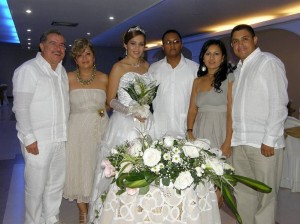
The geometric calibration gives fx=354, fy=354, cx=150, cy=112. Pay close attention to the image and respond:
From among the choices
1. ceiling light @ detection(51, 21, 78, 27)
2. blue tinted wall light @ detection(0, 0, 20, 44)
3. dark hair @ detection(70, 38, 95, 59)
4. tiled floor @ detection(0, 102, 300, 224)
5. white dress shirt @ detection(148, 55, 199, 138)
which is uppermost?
blue tinted wall light @ detection(0, 0, 20, 44)

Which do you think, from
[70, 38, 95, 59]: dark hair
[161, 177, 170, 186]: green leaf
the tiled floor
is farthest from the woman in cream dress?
[161, 177, 170, 186]: green leaf

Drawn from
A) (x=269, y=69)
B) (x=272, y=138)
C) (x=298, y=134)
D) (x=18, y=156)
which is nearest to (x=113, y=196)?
(x=272, y=138)

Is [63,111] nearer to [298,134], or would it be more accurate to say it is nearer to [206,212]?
[206,212]

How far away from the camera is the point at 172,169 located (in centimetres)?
180

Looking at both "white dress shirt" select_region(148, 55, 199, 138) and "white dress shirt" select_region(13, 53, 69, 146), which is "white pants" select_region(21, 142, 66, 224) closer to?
"white dress shirt" select_region(13, 53, 69, 146)

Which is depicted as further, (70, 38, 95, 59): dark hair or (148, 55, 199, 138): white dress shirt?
(148, 55, 199, 138): white dress shirt

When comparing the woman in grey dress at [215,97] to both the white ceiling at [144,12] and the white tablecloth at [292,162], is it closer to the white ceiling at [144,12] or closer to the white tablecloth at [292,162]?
the white tablecloth at [292,162]

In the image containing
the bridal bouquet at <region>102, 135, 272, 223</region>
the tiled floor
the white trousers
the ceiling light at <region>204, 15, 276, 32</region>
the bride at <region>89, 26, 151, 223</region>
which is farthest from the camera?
the ceiling light at <region>204, 15, 276, 32</region>

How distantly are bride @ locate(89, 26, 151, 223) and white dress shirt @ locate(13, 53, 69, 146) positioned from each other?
1.40ft

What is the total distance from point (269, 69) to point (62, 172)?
6.80 feet

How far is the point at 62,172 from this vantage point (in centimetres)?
336

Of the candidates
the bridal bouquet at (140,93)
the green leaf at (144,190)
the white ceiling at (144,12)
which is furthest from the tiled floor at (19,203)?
the white ceiling at (144,12)

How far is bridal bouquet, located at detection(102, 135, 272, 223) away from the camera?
5.80 feet

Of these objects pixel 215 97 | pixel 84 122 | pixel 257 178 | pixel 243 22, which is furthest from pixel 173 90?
pixel 243 22
